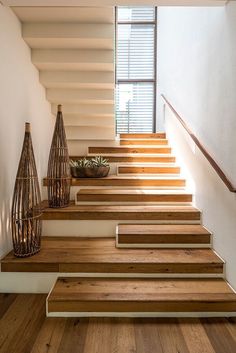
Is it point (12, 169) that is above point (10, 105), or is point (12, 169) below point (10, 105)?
below

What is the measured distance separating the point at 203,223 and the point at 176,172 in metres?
0.99

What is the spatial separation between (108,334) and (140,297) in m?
0.31

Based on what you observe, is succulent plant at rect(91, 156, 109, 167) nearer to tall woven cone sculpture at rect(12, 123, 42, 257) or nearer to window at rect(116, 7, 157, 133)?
tall woven cone sculpture at rect(12, 123, 42, 257)

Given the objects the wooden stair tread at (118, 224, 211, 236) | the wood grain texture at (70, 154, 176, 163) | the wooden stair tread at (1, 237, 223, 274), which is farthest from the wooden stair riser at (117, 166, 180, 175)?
the wooden stair tread at (1, 237, 223, 274)

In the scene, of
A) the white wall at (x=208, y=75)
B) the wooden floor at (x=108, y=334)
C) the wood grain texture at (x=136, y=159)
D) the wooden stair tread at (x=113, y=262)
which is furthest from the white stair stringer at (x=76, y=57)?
the wooden floor at (x=108, y=334)

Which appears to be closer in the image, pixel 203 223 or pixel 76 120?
pixel 203 223

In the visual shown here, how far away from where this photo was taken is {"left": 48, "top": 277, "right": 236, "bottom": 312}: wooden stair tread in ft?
5.94

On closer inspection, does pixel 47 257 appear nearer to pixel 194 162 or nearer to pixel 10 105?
pixel 10 105

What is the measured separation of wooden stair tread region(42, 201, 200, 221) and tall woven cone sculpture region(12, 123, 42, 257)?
0.36 meters

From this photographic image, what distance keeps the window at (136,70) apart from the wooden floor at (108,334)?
400 centimetres

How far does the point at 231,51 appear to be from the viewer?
6.39 feet

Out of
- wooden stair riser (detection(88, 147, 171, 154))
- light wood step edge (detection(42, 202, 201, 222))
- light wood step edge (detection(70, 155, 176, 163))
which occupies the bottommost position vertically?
light wood step edge (detection(42, 202, 201, 222))

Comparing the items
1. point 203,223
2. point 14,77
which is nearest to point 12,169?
Result: point 14,77

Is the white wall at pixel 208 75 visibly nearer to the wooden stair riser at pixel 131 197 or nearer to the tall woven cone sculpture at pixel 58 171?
the wooden stair riser at pixel 131 197
